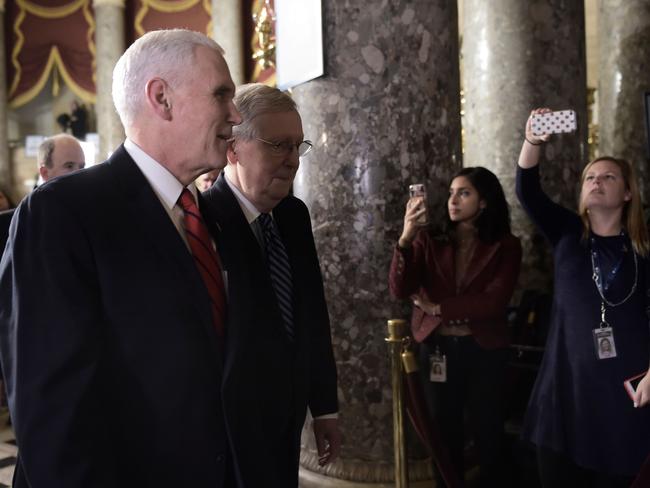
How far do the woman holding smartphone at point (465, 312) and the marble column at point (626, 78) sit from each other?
2394mm

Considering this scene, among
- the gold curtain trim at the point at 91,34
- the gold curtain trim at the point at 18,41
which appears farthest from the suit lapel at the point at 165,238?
the gold curtain trim at the point at 18,41

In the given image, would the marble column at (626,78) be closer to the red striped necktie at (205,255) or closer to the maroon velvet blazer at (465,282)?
the maroon velvet blazer at (465,282)

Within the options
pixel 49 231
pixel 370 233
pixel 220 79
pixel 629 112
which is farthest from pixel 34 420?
pixel 629 112

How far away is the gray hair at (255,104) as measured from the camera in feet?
5.97

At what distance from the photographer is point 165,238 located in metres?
1.27

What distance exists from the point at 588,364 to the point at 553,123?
90 centimetres

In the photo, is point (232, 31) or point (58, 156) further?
point (232, 31)

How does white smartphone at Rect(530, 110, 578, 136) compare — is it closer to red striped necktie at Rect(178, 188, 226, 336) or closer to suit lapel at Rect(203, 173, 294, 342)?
suit lapel at Rect(203, 173, 294, 342)

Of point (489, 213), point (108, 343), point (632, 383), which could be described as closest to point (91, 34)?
point (489, 213)

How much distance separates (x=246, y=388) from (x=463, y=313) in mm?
1625

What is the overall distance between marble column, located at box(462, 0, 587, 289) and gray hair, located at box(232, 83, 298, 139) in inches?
100

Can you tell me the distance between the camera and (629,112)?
4965 millimetres

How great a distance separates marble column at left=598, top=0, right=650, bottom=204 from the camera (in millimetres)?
4910

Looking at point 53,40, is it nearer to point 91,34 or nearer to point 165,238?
point 91,34
